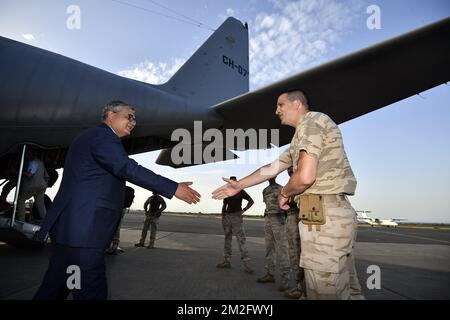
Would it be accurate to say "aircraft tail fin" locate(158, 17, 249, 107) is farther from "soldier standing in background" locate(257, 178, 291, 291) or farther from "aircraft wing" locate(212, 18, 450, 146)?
"soldier standing in background" locate(257, 178, 291, 291)

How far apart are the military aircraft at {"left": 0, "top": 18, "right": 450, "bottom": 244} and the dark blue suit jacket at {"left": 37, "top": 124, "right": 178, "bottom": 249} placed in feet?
10.9

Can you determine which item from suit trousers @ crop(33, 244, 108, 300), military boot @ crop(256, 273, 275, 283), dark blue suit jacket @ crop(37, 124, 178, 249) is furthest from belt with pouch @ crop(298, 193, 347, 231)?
military boot @ crop(256, 273, 275, 283)

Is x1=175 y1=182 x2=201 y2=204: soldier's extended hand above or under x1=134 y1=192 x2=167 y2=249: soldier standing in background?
above

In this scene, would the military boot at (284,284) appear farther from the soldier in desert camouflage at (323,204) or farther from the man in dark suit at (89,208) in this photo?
the man in dark suit at (89,208)

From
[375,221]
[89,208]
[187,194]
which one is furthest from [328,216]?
[375,221]

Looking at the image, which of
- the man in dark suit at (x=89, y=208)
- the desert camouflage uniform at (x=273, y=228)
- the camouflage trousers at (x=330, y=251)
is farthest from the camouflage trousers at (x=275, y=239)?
the man in dark suit at (x=89, y=208)

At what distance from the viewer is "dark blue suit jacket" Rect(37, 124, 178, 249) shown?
6.36 feet

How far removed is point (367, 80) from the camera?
4523 millimetres

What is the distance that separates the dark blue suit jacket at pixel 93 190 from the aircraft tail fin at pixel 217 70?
6077mm

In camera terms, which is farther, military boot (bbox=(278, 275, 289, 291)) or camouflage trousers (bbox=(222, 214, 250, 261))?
camouflage trousers (bbox=(222, 214, 250, 261))

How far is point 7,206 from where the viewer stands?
19.1ft

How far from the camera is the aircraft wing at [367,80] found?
387cm

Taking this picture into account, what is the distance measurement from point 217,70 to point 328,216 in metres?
7.96

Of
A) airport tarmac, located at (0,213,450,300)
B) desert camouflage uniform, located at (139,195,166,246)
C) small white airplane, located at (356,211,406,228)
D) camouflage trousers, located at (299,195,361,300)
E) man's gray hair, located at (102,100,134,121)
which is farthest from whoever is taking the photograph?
small white airplane, located at (356,211,406,228)
